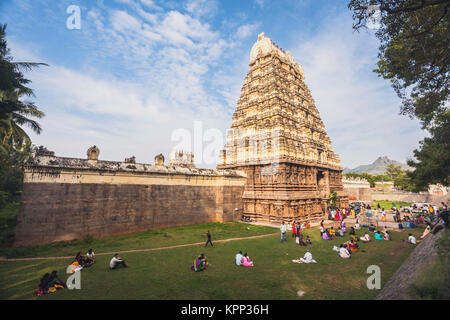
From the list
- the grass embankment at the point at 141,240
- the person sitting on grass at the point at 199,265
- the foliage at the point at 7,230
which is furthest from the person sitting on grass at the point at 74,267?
the foliage at the point at 7,230

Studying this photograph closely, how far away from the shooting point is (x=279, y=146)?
23.2 m

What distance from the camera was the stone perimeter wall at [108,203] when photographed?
12.7 meters

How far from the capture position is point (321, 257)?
1152 centimetres

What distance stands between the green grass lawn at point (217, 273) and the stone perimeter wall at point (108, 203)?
1.37 m

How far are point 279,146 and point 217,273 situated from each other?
17.0 metres

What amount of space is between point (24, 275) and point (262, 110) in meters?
25.7

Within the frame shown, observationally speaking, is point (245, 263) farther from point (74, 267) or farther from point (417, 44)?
point (417, 44)

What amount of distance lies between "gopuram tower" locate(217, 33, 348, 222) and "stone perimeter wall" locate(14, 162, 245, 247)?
18.0 ft

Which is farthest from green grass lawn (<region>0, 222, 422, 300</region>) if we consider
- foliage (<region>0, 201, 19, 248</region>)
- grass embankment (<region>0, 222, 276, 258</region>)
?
foliage (<region>0, 201, 19, 248</region>)

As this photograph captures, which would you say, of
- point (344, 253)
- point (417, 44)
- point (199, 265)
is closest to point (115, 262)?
point (199, 265)

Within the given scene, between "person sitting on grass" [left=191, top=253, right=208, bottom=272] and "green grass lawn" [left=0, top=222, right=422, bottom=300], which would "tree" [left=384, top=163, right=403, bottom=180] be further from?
"person sitting on grass" [left=191, top=253, right=208, bottom=272]
